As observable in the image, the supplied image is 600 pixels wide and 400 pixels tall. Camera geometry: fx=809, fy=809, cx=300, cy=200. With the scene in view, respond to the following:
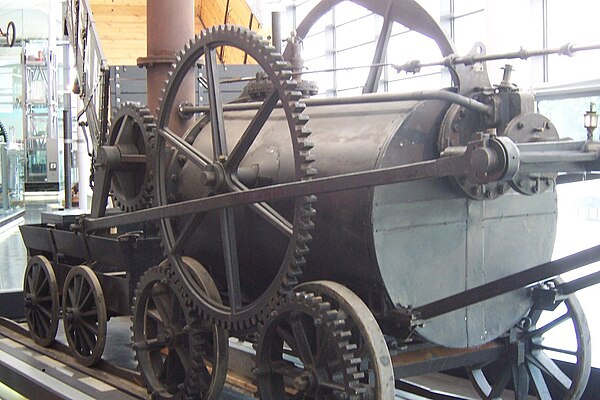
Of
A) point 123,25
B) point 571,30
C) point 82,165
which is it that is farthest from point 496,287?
point 82,165

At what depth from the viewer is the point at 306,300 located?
8.98 ft

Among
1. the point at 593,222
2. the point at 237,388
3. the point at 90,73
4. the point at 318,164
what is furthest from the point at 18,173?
the point at 318,164

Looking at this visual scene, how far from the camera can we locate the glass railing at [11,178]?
11.7 meters

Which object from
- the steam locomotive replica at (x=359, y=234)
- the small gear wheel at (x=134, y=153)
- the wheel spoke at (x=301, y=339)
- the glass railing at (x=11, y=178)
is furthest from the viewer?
the glass railing at (x=11, y=178)

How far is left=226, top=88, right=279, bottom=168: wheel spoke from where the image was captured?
9.70 ft

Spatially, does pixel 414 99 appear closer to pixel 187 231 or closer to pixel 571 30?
pixel 187 231

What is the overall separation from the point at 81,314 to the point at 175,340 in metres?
1.15

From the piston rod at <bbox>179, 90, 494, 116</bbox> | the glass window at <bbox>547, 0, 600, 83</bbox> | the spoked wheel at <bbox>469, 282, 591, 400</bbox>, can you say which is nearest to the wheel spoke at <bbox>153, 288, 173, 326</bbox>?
the piston rod at <bbox>179, 90, 494, 116</bbox>

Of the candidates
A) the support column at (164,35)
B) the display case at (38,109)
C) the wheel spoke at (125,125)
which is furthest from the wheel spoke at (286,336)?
the display case at (38,109)

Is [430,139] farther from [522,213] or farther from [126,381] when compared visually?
[126,381]

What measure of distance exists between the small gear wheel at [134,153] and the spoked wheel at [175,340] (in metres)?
0.50

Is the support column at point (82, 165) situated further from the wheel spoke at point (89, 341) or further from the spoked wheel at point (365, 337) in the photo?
the spoked wheel at point (365, 337)

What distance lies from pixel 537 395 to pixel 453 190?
103 cm

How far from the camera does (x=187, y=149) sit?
11.1 ft
